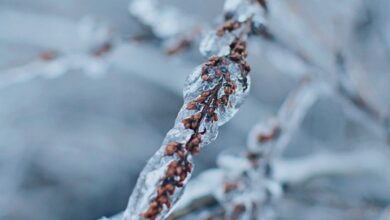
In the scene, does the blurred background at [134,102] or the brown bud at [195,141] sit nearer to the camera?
the brown bud at [195,141]

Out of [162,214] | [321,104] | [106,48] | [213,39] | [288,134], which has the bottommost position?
[162,214]

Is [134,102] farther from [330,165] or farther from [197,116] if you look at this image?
[197,116]

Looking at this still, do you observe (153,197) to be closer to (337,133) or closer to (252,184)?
(252,184)

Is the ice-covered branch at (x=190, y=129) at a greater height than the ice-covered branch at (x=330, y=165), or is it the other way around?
the ice-covered branch at (x=330, y=165)

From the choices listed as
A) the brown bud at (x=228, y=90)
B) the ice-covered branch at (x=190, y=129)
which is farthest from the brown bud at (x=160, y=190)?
the brown bud at (x=228, y=90)

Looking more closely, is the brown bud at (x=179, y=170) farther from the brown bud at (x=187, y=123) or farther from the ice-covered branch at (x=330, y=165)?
the ice-covered branch at (x=330, y=165)

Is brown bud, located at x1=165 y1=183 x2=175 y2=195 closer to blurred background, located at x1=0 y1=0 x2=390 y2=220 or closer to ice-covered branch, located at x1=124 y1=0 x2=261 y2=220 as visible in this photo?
ice-covered branch, located at x1=124 y1=0 x2=261 y2=220

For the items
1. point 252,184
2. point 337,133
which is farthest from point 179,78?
point 252,184
